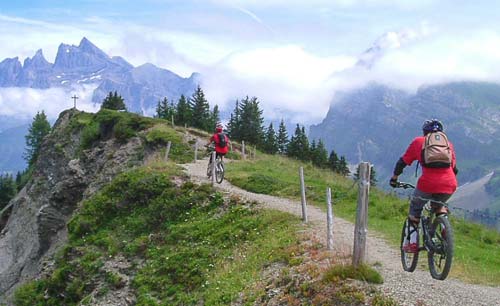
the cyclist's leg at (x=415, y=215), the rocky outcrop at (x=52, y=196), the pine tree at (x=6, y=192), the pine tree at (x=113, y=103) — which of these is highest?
the pine tree at (x=113, y=103)

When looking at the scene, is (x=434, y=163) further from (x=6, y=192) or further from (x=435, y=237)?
(x=6, y=192)

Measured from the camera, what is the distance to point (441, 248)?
1019 cm

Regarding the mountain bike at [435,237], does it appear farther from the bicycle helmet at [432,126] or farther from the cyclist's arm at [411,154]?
the bicycle helmet at [432,126]

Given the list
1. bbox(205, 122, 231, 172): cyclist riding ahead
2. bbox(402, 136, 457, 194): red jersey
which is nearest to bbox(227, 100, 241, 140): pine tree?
bbox(205, 122, 231, 172): cyclist riding ahead

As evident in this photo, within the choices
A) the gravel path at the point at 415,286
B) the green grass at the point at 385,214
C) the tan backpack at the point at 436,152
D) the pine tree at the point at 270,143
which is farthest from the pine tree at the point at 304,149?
the tan backpack at the point at 436,152

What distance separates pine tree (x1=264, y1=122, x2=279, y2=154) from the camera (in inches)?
3376

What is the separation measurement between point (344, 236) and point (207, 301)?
445cm

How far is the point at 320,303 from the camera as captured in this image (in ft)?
35.1

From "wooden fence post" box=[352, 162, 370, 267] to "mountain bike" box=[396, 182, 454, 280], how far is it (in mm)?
814

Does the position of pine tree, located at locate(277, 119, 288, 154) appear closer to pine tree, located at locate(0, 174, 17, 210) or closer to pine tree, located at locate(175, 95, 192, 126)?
pine tree, located at locate(175, 95, 192, 126)

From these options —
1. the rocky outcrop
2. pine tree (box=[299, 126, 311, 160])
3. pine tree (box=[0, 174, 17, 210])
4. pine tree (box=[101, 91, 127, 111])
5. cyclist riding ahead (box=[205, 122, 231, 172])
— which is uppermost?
pine tree (box=[101, 91, 127, 111])

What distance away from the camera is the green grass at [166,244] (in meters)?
15.2

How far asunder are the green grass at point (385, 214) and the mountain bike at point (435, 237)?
1.57 m

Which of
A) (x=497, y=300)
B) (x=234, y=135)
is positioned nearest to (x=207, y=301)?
(x=497, y=300)
